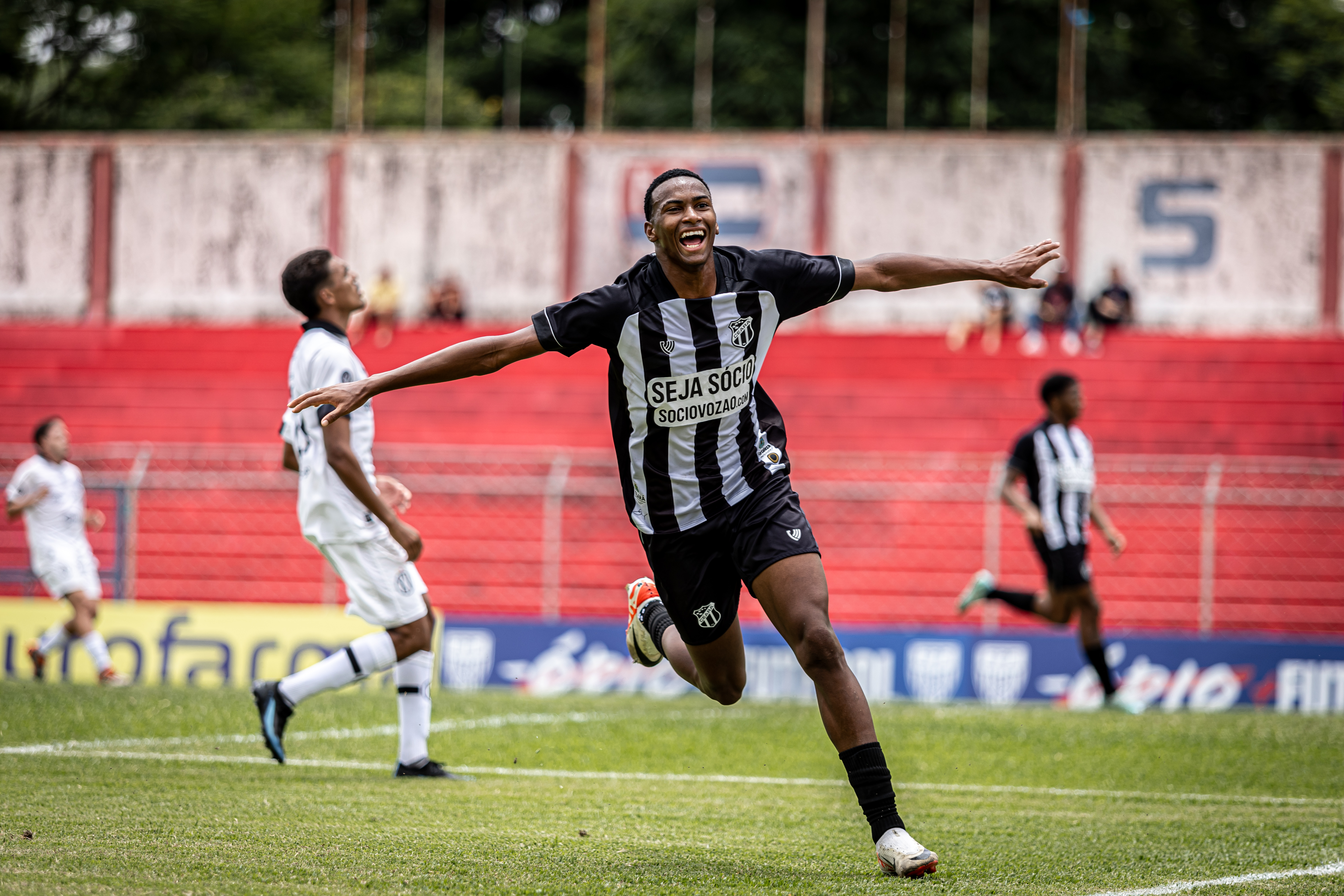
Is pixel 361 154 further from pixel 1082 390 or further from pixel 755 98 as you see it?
pixel 1082 390

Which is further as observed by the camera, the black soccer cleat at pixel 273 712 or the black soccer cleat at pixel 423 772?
the black soccer cleat at pixel 273 712

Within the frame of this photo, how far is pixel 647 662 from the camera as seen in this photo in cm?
656

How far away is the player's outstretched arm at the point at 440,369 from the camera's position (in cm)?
492

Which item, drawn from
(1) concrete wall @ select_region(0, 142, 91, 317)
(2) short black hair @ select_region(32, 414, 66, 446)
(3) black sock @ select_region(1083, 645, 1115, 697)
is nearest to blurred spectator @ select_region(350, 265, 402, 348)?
(1) concrete wall @ select_region(0, 142, 91, 317)

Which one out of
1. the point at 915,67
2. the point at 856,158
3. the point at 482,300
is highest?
the point at 915,67

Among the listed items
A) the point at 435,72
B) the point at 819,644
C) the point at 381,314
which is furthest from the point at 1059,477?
the point at 435,72

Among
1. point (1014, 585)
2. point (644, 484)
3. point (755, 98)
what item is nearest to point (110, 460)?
point (1014, 585)

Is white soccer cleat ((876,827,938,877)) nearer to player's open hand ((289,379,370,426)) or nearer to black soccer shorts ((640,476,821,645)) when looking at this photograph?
black soccer shorts ((640,476,821,645))

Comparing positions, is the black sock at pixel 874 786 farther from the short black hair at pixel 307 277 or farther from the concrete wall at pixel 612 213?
the concrete wall at pixel 612 213

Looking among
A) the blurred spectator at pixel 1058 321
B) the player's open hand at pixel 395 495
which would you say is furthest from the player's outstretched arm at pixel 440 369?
the blurred spectator at pixel 1058 321

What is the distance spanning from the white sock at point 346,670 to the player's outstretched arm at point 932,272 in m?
2.99

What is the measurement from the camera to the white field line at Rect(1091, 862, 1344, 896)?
4598 millimetres

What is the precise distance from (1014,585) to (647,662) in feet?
40.3

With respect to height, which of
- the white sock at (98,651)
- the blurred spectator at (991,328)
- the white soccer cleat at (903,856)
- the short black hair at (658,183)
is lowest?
the white sock at (98,651)
